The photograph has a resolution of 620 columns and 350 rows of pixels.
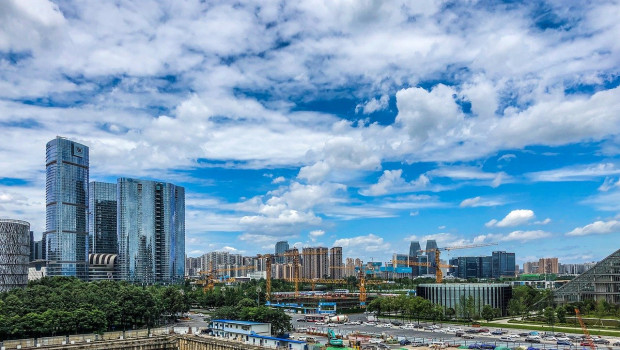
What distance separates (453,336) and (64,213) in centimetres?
14730

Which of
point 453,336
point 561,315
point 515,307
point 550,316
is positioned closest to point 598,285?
point 515,307

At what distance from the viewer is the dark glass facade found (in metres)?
111

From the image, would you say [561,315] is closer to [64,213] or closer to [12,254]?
[12,254]

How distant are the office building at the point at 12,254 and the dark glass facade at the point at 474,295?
84336mm

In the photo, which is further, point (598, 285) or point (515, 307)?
point (515, 307)

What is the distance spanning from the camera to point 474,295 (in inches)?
4397

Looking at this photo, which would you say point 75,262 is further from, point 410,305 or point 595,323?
point 595,323

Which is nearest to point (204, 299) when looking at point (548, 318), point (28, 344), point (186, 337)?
point (186, 337)

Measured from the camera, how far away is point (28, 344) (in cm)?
6234

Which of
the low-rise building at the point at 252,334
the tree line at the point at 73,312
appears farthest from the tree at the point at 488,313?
the tree line at the point at 73,312

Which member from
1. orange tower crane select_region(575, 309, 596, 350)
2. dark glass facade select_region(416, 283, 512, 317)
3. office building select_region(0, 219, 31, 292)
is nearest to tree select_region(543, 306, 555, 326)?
orange tower crane select_region(575, 309, 596, 350)

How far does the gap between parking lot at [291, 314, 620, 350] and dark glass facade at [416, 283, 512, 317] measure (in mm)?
16745

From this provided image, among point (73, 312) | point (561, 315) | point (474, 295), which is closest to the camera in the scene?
point (73, 312)

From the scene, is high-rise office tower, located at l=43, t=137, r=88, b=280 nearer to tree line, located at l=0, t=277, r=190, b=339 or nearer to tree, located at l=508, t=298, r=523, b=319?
tree line, located at l=0, t=277, r=190, b=339
